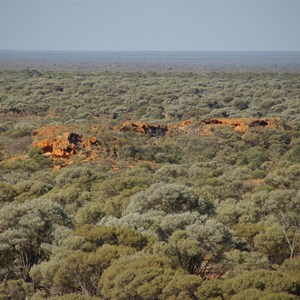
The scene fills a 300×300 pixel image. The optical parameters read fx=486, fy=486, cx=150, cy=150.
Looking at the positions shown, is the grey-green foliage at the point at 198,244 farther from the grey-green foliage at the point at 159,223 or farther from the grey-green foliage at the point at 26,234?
the grey-green foliage at the point at 26,234

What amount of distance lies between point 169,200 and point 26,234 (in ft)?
22.3

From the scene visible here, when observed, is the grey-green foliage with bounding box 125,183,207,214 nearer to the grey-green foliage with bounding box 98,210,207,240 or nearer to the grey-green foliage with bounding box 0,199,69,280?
the grey-green foliage with bounding box 98,210,207,240

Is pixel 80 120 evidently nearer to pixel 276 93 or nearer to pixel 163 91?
pixel 163 91

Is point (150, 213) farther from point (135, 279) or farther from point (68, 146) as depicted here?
point (68, 146)

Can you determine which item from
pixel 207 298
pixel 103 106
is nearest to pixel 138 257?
pixel 207 298

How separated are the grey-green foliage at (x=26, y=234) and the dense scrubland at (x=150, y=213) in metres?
0.04

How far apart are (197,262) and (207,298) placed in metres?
3.78

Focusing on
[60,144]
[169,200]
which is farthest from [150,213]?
[60,144]

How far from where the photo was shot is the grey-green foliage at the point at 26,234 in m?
15.9

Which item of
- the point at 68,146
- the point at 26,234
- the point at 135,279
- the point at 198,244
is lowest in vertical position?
the point at 68,146

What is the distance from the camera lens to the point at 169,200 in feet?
68.9

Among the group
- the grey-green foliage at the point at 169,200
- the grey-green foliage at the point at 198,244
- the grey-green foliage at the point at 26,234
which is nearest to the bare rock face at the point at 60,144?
the grey-green foliage at the point at 169,200

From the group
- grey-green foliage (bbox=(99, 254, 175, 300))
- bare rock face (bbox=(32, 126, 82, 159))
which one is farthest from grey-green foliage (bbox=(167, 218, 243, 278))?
bare rock face (bbox=(32, 126, 82, 159))

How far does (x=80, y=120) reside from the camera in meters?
58.8
